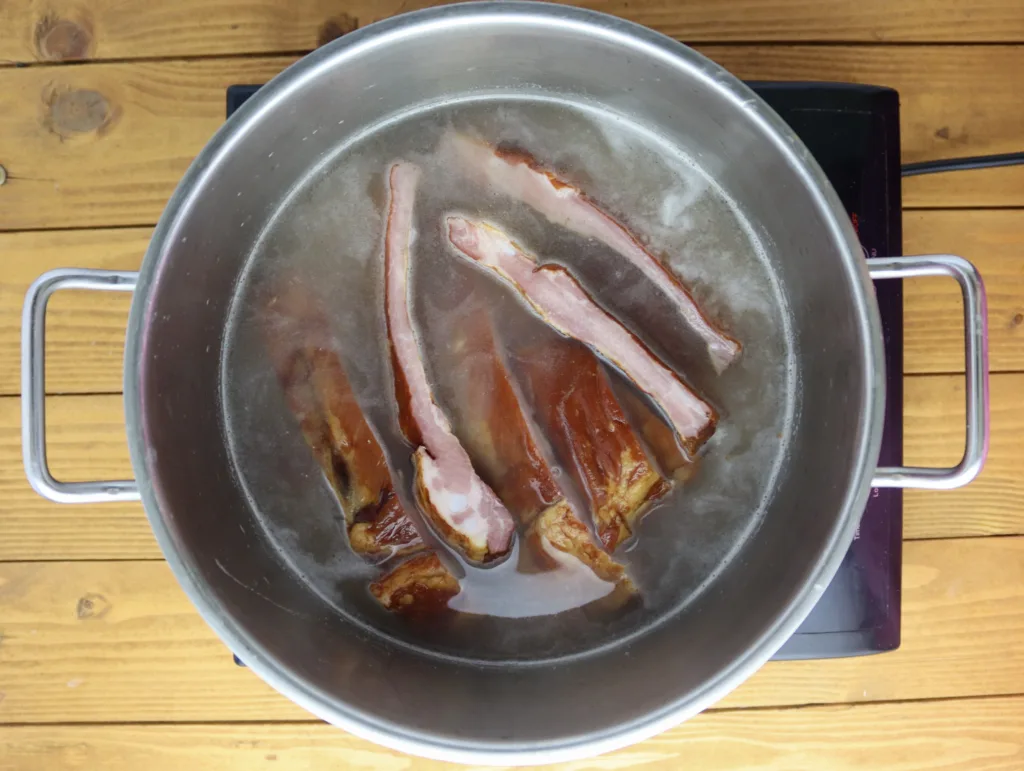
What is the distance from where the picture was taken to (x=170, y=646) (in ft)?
4.03

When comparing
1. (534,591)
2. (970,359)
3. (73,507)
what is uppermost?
(970,359)

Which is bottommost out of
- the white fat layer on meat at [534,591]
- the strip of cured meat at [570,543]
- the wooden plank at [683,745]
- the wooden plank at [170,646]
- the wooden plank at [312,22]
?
the wooden plank at [683,745]

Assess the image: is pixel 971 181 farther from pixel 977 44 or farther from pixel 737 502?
pixel 737 502

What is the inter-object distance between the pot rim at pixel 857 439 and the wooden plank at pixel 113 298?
378mm

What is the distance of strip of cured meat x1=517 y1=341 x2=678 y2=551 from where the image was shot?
3.50ft

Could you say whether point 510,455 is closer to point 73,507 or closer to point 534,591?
point 534,591

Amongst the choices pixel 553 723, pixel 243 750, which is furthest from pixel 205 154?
pixel 243 750

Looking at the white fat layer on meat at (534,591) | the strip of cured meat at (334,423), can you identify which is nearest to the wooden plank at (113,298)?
the strip of cured meat at (334,423)

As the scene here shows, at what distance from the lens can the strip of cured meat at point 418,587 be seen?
1.06 meters

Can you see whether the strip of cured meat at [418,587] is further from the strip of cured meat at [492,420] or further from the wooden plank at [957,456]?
the wooden plank at [957,456]

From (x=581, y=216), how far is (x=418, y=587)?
0.60 metres

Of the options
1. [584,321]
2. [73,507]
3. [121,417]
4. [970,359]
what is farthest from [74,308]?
[970,359]

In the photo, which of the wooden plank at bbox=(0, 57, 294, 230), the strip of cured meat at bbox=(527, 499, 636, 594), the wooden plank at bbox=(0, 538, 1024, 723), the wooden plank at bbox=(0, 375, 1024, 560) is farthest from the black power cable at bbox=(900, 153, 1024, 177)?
the wooden plank at bbox=(0, 57, 294, 230)

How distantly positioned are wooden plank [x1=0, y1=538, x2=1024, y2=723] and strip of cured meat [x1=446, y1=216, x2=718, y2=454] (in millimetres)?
473
